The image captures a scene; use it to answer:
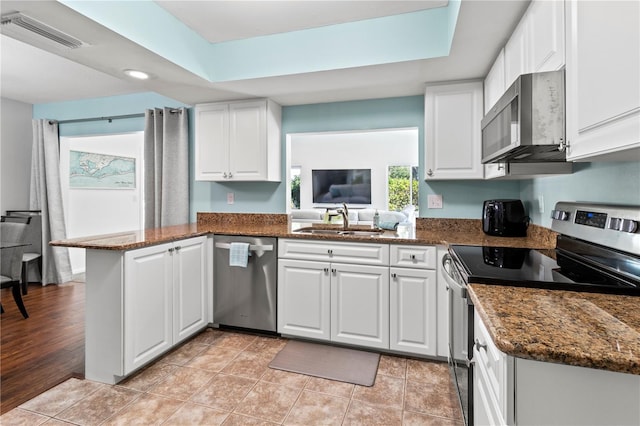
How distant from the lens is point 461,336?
5.10 feet

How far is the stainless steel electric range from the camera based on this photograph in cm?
115

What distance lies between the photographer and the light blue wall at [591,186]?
135cm

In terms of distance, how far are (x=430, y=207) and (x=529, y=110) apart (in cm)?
172

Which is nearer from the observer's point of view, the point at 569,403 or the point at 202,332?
the point at 569,403

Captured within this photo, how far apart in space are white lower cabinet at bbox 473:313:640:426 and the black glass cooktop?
A: 0.44 m

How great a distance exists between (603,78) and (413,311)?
174cm

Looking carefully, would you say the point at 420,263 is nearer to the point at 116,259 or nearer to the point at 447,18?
the point at 447,18

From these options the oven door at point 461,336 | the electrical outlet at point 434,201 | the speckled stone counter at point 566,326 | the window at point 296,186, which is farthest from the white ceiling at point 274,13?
the window at point 296,186

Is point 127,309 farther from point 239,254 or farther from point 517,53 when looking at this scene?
point 517,53

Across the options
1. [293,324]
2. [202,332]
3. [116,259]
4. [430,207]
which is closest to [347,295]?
[293,324]

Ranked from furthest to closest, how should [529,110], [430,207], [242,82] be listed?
[430,207] < [242,82] < [529,110]

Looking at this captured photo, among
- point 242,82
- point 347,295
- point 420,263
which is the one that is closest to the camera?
point 420,263

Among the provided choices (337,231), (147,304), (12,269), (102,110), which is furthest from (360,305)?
(102,110)

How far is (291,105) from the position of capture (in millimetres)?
3299
